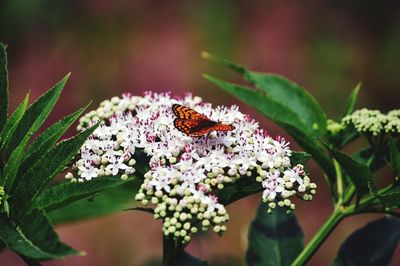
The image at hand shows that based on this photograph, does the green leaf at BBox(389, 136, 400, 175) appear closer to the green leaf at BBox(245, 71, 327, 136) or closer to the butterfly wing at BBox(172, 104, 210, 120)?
the green leaf at BBox(245, 71, 327, 136)

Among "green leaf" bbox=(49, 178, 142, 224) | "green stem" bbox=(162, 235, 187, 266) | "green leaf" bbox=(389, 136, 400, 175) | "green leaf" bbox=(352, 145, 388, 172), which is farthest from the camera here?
"green leaf" bbox=(49, 178, 142, 224)

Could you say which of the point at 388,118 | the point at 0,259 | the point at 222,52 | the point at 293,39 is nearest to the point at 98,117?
the point at 388,118

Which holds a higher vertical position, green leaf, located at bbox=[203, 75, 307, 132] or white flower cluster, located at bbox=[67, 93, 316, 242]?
green leaf, located at bbox=[203, 75, 307, 132]

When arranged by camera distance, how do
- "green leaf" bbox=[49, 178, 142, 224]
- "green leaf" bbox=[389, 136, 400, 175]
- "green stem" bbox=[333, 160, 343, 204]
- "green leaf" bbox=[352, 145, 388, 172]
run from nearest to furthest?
"green leaf" bbox=[389, 136, 400, 175], "green stem" bbox=[333, 160, 343, 204], "green leaf" bbox=[352, 145, 388, 172], "green leaf" bbox=[49, 178, 142, 224]

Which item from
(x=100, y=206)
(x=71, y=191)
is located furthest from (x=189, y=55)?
(x=71, y=191)

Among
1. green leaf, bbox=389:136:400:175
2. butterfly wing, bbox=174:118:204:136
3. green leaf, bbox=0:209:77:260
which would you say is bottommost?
green leaf, bbox=0:209:77:260

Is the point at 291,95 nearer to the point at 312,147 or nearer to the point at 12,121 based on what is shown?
the point at 312,147

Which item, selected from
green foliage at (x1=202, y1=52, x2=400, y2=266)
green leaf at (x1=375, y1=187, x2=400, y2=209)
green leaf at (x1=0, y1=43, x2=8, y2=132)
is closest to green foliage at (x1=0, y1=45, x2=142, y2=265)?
green leaf at (x1=0, y1=43, x2=8, y2=132)

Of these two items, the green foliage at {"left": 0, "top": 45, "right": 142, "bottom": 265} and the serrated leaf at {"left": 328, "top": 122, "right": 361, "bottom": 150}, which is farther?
the serrated leaf at {"left": 328, "top": 122, "right": 361, "bottom": 150}
